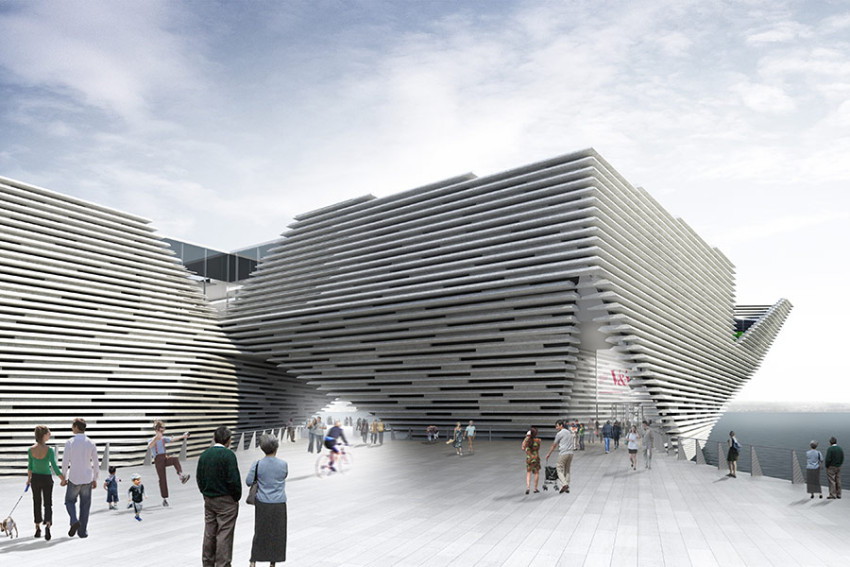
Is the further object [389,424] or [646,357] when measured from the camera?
[389,424]

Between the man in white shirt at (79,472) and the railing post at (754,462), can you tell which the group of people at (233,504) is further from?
the railing post at (754,462)

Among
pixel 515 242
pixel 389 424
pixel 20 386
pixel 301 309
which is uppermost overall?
pixel 515 242

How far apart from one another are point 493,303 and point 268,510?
1933cm

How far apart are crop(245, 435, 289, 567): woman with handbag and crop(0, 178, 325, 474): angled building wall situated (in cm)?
1865

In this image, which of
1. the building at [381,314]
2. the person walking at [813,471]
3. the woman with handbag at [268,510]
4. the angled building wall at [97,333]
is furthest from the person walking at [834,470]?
the angled building wall at [97,333]

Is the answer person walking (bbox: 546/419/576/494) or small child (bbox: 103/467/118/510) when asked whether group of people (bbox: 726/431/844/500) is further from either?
small child (bbox: 103/467/118/510)

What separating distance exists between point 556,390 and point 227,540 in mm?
21769

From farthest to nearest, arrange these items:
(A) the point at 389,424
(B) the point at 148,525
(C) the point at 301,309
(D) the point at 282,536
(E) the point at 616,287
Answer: (A) the point at 389,424 < (C) the point at 301,309 < (E) the point at 616,287 < (B) the point at 148,525 < (D) the point at 282,536

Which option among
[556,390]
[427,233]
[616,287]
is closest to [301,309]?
[427,233]

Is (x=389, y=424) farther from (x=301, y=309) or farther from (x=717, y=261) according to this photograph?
(x=717, y=261)

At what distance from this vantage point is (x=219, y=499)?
6.02 meters

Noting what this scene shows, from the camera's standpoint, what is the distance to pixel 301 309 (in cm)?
3025

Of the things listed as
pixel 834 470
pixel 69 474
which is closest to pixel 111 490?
pixel 69 474

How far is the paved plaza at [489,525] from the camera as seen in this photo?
7.46 meters
